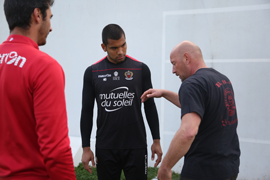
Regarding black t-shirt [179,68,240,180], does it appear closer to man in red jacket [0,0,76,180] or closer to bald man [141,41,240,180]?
bald man [141,41,240,180]

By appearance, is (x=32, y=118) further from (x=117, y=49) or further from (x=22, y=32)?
(x=117, y=49)

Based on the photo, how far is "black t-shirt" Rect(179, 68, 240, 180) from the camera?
1.34 m

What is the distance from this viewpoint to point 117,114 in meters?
1.88

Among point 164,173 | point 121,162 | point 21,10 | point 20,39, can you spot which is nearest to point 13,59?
point 20,39

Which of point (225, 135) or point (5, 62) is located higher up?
point (5, 62)

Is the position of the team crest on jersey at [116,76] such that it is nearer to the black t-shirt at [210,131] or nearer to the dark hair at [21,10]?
the black t-shirt at [210,131]

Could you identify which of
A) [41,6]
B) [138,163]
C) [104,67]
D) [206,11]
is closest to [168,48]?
[206,11]

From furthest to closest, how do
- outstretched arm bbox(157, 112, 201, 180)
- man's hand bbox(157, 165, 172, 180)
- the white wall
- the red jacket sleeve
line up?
the white wall, man's hand bbox(157, 165, 172, 180), outstretched arm bbox(157, 112, 201, 180), the red jacket sleeve

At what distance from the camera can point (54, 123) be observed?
87cm

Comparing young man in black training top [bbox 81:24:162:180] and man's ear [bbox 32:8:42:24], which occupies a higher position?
man's ear [bbox 32:8:42:24]

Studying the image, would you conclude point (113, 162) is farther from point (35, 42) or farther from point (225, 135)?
point (35, 42)

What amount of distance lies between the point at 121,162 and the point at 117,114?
1.29 feet

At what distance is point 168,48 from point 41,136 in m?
2.68


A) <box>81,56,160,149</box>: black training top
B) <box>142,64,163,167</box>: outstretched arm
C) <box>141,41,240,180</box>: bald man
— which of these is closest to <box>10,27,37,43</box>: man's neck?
<box>141,41,240,180</box>: bald man
